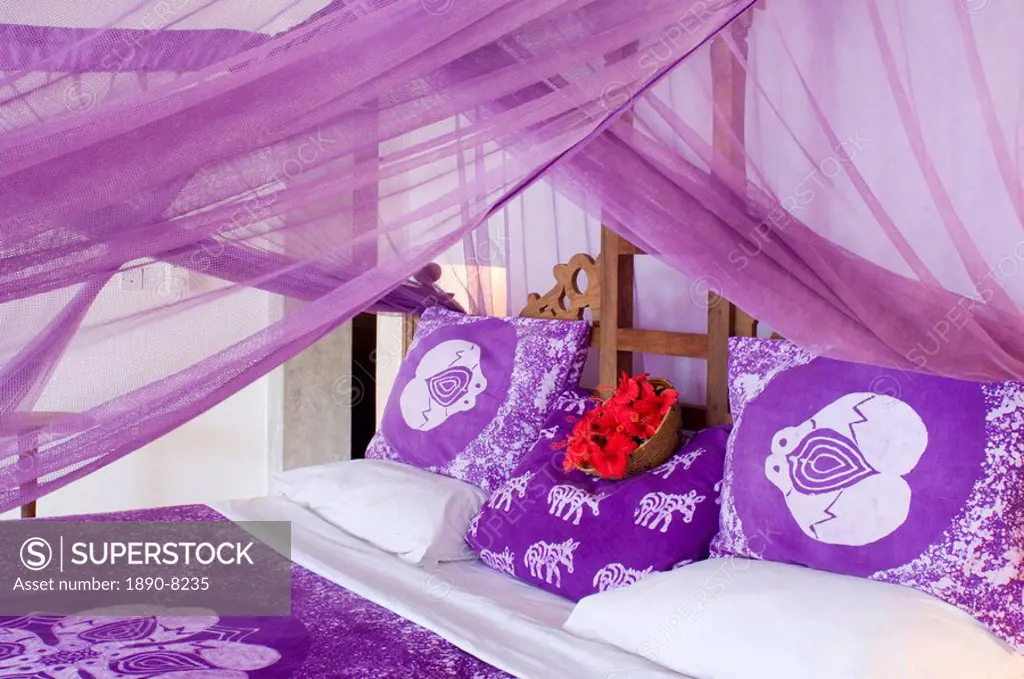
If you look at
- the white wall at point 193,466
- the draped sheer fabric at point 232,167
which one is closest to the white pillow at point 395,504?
the draped sheer fabric at point 232,167

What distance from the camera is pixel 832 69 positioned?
1672 millimetres

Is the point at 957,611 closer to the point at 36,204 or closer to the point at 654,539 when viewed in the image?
the point at 654,539

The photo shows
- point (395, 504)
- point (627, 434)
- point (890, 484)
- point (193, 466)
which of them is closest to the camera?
point (890, 484)

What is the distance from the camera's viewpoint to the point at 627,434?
205cm

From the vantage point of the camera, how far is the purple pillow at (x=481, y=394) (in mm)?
2432

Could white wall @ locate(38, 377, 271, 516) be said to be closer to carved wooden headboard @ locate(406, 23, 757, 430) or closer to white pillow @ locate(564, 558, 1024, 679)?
carved wooden headboard @ locate(406, 23, 757, 430)

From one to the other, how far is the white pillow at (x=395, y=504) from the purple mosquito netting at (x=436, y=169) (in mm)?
796

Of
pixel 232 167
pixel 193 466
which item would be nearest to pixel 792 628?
pixel 232 167

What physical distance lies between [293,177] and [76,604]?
107 cm

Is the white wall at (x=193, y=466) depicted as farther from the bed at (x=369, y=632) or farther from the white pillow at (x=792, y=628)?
the white pillow at (x=792, y=628)

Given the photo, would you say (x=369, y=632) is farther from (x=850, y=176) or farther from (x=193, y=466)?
(x=193, y=466)

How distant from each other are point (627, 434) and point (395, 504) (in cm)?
55

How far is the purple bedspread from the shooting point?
1521mm

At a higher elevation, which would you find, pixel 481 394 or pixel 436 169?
pixel 436 169
